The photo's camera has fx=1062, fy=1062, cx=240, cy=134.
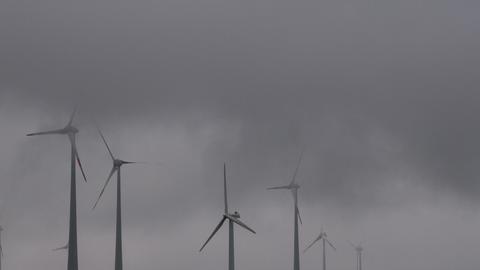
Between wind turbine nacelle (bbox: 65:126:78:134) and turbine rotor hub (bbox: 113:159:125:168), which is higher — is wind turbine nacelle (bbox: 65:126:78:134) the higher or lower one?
the higher one

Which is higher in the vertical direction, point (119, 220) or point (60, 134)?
point (60, 134)

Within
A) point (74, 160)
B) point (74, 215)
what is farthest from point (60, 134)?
point (74, 215)

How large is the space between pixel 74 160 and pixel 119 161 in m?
27.3

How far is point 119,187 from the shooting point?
171 metres

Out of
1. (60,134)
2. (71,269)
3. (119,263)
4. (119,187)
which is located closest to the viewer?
(71,269)

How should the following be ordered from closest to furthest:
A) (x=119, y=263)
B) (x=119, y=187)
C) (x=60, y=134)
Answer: (x=119, y=263)
(x=119, y=187)
(x=60, y=134)

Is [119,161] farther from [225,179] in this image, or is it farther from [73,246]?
[73,246]

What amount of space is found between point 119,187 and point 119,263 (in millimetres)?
15626

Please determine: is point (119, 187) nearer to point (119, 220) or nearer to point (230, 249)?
point (119, 220)

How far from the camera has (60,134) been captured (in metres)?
183

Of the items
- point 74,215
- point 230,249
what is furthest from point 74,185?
point 230,249

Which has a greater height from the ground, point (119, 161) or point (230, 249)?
point (119, 161)

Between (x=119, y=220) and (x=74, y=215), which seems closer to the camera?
(x=74, y=215)

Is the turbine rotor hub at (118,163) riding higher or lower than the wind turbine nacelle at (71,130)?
lower
